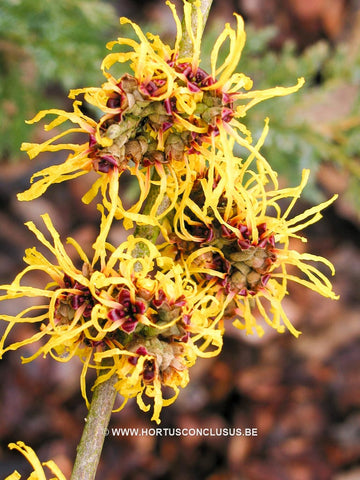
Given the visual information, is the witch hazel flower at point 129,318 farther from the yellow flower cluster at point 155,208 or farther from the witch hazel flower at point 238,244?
the witch hazel flower at point 238,244

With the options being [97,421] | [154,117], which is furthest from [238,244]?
[97,421]

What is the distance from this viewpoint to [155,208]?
4.13 ft

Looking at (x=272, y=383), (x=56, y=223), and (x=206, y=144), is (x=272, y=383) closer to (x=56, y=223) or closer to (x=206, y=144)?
(x=56, y=223)

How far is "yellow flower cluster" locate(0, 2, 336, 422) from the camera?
1.21m

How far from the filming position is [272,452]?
3723 mm

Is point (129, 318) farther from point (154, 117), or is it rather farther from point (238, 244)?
point (154, 117)

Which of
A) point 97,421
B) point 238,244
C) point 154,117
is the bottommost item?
point 97,421

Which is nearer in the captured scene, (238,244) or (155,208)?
(155,208)

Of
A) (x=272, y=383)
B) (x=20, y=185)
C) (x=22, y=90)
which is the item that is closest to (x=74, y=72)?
(x=22, y=90)

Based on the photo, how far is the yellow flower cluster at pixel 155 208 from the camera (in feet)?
3.96

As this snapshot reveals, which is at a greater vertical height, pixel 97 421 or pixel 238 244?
pixel 238 244

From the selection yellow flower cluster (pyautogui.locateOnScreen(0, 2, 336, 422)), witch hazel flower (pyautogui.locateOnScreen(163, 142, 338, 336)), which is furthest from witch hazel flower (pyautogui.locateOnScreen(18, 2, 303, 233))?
witch hazel flower (pyautogui.locateOnScreen(163, 142, 338, 336))

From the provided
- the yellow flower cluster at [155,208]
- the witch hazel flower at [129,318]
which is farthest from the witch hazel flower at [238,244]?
the witch hazel flower at [129,318]

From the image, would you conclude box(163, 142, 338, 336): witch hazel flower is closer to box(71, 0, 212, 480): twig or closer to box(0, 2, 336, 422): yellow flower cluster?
box(0, 2, 336, 422): yellow flower cluster
